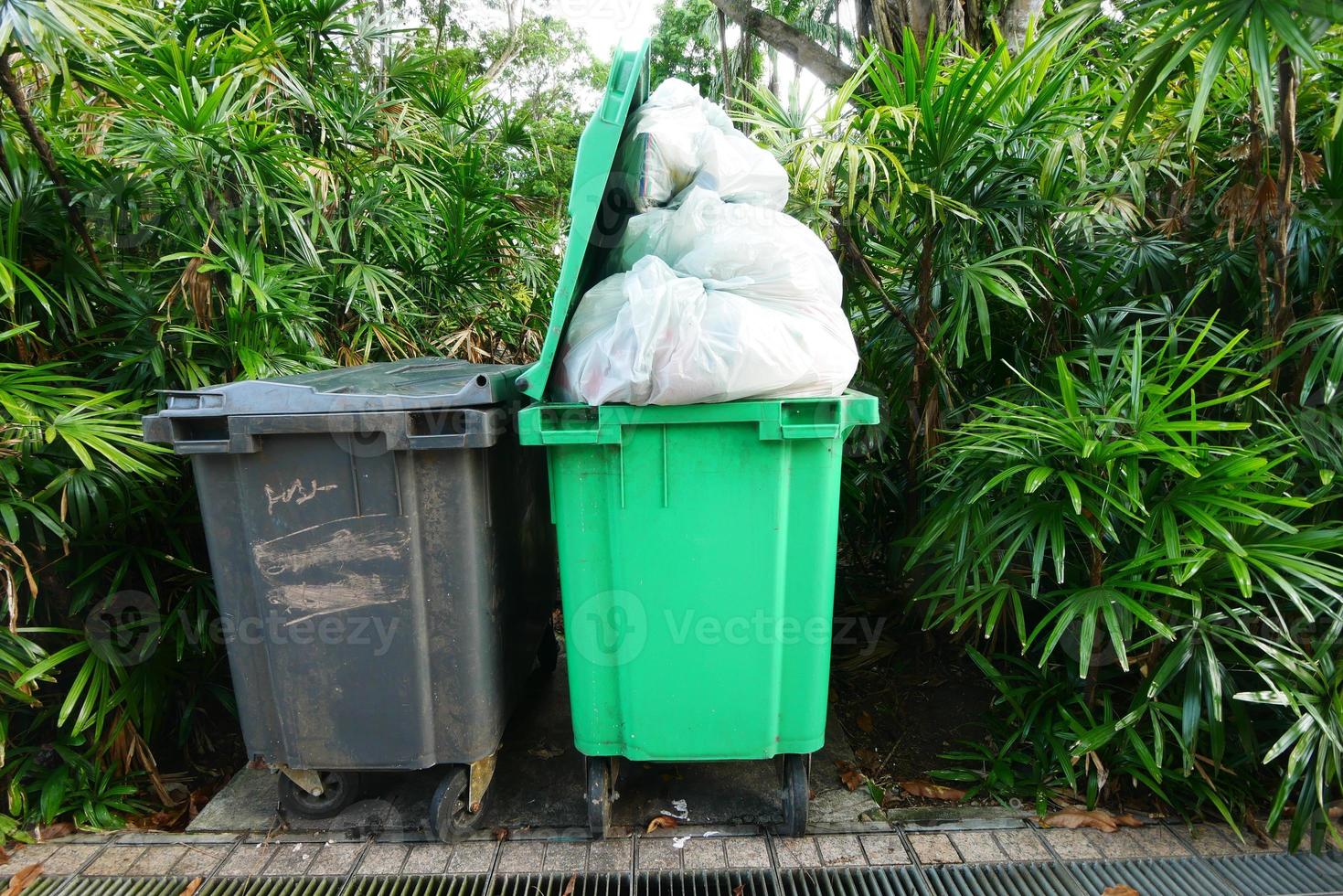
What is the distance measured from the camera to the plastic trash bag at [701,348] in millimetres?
1825

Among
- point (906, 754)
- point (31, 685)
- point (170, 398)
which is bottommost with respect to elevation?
point (906, 754)

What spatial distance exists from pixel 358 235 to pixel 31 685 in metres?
2.10

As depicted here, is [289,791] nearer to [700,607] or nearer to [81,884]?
[81,884]

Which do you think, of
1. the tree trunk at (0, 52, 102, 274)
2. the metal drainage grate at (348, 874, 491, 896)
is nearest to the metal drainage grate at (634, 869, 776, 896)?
the metal drainage grate at (348, 874, 491, 896)

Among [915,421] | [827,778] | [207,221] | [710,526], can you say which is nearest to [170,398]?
[207,221]

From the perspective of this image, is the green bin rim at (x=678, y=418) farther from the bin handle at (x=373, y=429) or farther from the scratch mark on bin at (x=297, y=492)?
the scratch mark on bin at (x=297, y=492)

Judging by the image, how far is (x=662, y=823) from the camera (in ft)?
7.04

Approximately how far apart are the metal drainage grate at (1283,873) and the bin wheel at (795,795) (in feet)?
3.67

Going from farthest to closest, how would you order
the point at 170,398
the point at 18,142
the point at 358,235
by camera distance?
1. the point at 358,235
2. the point at 18,142
3. the point at 170,398

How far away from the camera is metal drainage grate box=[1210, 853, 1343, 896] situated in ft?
6.16

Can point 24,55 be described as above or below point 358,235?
above

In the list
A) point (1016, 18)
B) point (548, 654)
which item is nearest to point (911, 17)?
point (1016, 18)

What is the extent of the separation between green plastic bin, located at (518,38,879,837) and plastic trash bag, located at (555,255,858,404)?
Result: 0.06 meters

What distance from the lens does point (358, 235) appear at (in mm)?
3303
